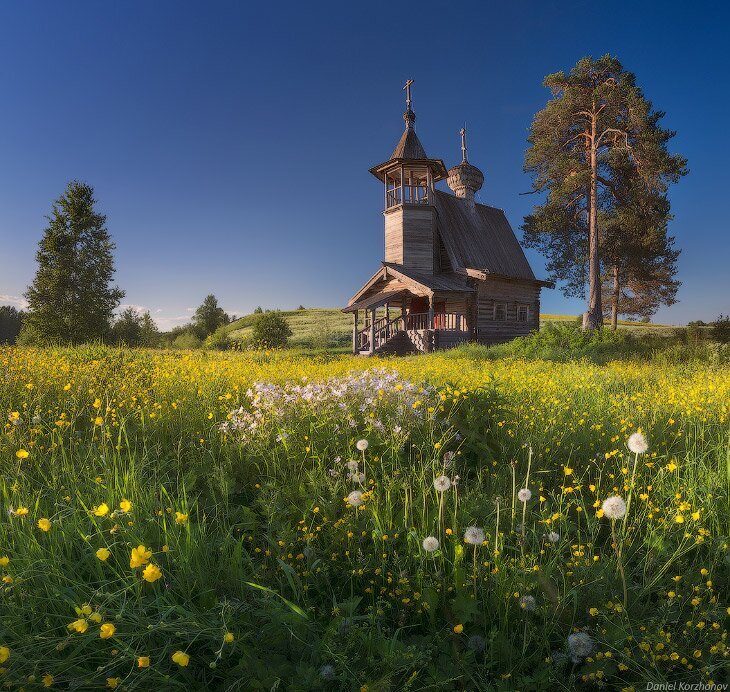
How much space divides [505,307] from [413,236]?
762 cm

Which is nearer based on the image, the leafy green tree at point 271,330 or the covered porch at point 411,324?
the covered porch at point 411,324

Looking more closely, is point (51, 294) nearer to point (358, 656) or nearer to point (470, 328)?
point (470, 328)

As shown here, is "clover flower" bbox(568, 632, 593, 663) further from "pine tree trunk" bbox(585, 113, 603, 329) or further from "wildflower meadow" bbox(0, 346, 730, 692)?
"pine tree trunk" bbox(585, 113, 603, 329)

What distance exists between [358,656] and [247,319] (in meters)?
52.2

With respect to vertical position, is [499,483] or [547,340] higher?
[547,340]

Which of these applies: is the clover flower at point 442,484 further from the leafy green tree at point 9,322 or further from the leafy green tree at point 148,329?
the leafy green tree at point 9,322

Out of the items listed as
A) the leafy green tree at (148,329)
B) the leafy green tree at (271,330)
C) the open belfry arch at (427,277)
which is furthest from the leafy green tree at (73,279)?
the open belfry arch at (427,277)

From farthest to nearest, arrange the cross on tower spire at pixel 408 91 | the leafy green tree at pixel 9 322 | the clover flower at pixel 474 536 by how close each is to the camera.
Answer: the leafy green tree at pixel 9 322
the cross on tower spire at pixel 408 91
the clover flower at pixel 474 536

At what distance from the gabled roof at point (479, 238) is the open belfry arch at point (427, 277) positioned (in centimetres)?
9

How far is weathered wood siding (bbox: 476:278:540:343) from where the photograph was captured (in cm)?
2567

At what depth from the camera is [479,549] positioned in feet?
8.77

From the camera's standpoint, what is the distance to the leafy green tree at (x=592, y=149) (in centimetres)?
2070

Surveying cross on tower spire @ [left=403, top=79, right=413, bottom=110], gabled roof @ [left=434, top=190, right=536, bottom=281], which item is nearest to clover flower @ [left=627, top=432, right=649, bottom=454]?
gabled roof @ [left=434, top=190, right=536, bottom=281]

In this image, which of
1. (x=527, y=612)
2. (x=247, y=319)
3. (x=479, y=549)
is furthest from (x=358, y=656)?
(x=247, y=319)
